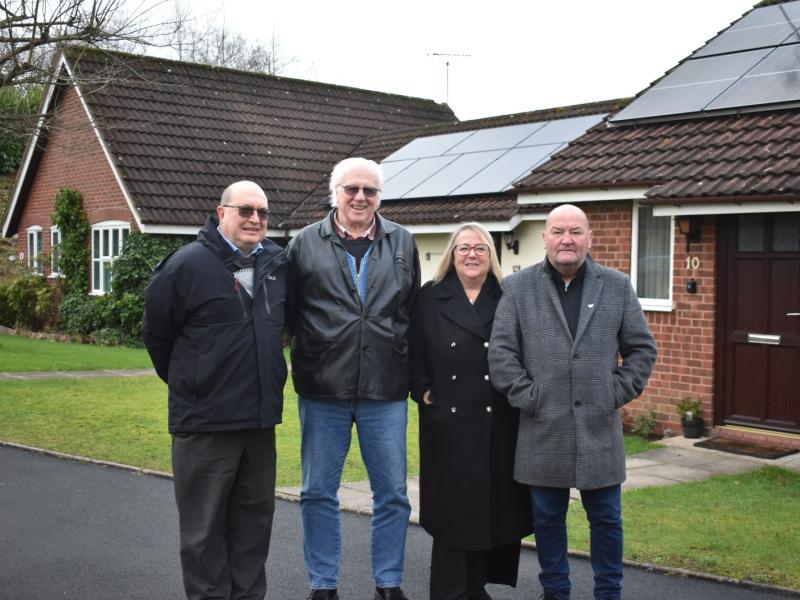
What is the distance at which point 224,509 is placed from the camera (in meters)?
4.73

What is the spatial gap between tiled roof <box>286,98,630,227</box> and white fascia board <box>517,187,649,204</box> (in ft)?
4.34

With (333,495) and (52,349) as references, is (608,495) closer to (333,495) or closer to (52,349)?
(333,495)

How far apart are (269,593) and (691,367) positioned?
6771 mm

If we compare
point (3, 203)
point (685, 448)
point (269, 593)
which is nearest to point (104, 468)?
point (269, 593)

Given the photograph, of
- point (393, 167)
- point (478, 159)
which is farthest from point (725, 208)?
point (393, 167)

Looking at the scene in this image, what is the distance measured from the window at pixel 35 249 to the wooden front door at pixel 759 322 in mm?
16771

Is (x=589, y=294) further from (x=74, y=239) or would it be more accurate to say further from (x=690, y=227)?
(x=74, y=239)

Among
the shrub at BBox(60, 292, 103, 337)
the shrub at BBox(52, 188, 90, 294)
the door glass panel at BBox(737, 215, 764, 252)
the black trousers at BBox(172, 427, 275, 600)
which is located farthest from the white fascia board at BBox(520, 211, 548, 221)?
the shrub at BBox(52, 188, 90, 294)

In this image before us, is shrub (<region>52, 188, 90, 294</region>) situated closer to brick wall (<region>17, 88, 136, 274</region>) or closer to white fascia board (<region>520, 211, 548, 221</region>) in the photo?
brick wall (<region>17, 88, 136, 274</region>)

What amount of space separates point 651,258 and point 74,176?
14.3 meters

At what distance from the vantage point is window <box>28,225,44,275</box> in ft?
75.1

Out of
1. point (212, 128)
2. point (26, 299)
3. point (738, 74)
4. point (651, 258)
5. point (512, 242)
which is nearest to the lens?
point (651, 258)

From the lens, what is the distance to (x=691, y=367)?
10852 mm

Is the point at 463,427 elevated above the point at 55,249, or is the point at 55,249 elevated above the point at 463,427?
the point at 55,249
